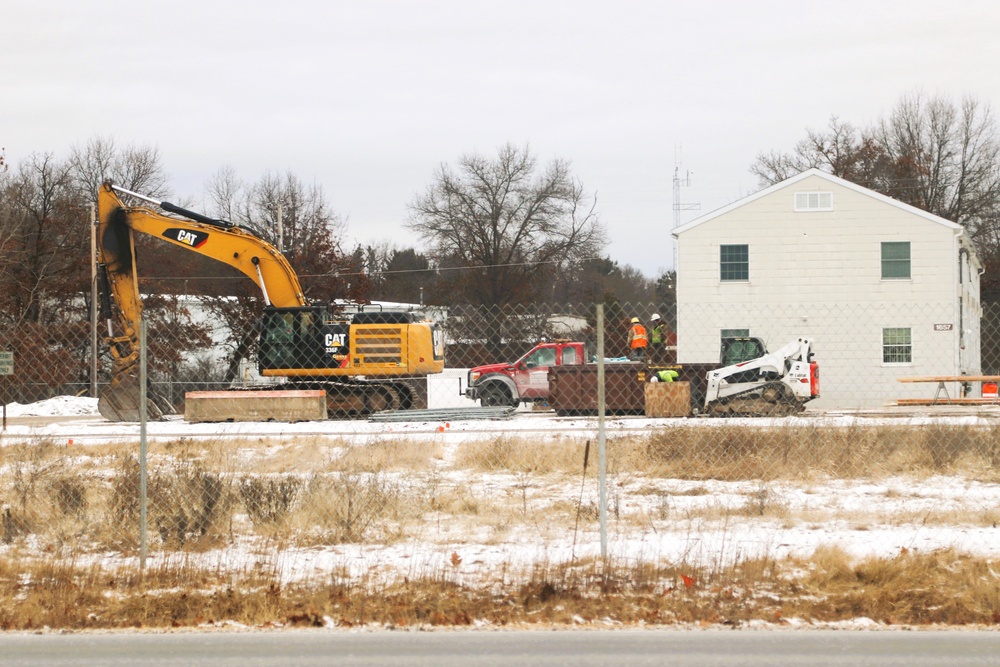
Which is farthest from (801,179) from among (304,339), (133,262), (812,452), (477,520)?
(477,520)

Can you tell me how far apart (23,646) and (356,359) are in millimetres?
20060

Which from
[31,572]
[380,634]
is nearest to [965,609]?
[380,634]

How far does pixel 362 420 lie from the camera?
2692cm

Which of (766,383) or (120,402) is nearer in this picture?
(120,402)

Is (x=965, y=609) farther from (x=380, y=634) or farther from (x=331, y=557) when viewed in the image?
(x=331, y=557)

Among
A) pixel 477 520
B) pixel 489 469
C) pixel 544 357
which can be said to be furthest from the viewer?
pixel 544 357

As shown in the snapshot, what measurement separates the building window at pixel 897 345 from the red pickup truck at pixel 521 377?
37.0 ft

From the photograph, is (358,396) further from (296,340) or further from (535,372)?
(535,372)

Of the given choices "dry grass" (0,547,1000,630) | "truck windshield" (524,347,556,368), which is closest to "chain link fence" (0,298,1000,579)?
"truck windshield" (524,347,556,368)

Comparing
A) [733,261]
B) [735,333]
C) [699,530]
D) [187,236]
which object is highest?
[733,261]

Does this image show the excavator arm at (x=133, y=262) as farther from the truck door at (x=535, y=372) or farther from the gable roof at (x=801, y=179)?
the gable roof at (x=801, y=179)

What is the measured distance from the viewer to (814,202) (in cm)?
3784

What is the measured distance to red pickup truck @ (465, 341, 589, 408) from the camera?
103 feet

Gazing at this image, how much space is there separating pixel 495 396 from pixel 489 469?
624 inches
